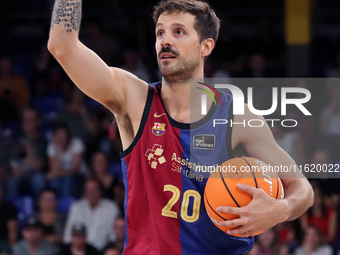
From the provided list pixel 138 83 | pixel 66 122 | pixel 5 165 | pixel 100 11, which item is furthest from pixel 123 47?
pixel 138 83

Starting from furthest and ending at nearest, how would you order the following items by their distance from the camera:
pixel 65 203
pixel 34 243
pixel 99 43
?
pixel 99 43, pixel 65 203, pixel 34 243

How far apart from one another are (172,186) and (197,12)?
4.26 ft

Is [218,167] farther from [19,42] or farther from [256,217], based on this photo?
[19,42]

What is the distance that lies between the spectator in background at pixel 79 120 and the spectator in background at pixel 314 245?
4.02 m

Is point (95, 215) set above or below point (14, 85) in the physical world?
below

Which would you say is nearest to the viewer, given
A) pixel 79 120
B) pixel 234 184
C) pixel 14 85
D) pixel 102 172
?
pixel 234 184

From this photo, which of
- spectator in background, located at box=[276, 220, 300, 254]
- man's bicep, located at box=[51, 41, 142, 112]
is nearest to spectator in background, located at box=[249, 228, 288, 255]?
spectator in background, located at box=[276, 220, 300, 254]

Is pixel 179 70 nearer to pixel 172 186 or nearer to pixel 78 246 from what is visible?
pixel 172 186

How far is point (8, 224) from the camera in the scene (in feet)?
22.4

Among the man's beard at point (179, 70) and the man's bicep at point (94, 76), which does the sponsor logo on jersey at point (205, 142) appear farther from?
the man's bicep at point (94, 76)

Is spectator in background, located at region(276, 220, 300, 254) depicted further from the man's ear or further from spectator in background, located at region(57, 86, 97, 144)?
the man's ear

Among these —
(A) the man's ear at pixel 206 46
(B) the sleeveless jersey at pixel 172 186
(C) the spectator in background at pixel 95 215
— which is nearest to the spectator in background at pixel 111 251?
(C) the spectator in background at pixel 95 215

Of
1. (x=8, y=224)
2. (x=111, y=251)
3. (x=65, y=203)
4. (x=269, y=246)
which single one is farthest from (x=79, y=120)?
(x=269, y=246)

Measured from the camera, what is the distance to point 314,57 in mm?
9648
